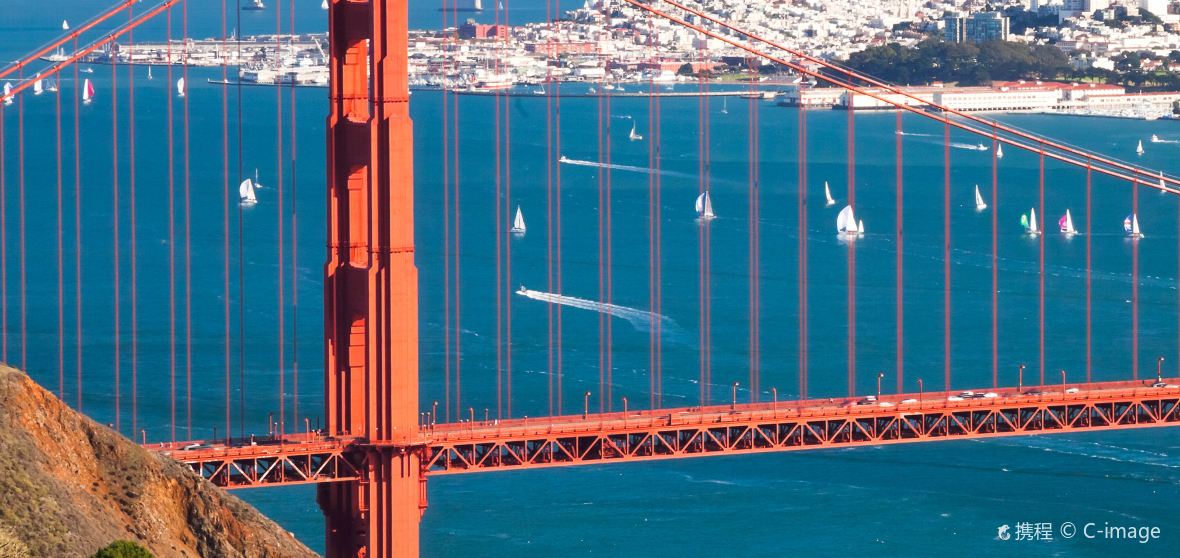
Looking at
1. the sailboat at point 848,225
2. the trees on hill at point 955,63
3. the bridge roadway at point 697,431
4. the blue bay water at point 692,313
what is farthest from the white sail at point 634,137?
the bridge roadway at point 697,431

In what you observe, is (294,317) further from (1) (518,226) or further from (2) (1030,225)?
(2) (1030,225)

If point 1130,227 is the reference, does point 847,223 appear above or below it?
above

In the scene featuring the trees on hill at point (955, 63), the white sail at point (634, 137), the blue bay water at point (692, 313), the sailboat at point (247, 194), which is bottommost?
the blue bay water at point (692, 313)

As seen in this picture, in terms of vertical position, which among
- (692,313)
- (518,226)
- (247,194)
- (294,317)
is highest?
(247,194)

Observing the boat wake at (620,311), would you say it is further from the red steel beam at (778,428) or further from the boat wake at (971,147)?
the boat wake at (971,147)

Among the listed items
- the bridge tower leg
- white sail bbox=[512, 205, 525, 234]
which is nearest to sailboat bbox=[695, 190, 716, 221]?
white sail bbox=[512, 205, 525, 234]

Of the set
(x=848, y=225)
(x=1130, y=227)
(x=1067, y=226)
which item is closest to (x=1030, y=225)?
(x=1067, y=226)
